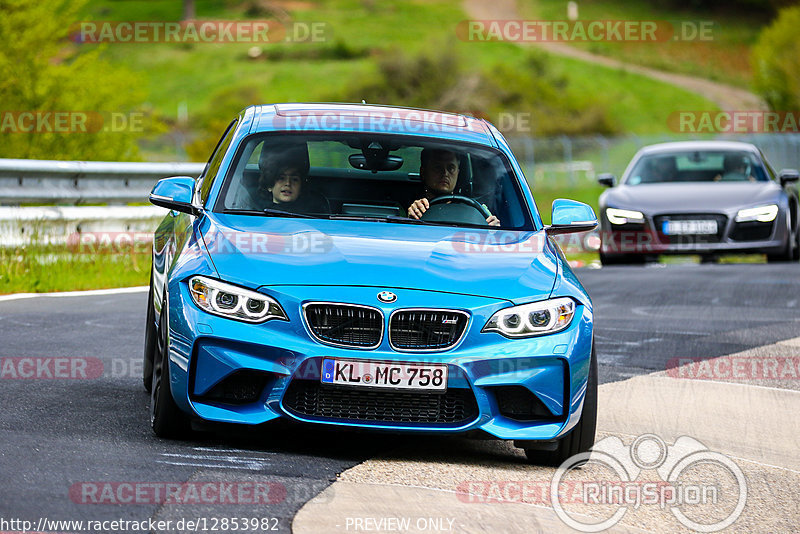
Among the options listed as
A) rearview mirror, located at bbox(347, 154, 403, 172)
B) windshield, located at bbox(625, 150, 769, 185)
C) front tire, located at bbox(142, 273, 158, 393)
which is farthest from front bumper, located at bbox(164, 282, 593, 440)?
windshield, located at bbox(625, 150, 769, 185)

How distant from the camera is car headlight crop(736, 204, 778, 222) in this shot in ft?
56.3

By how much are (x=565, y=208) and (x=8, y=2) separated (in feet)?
45.4

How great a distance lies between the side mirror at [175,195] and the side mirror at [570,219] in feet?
5.86

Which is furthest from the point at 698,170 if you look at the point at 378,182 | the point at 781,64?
the point at 781,64

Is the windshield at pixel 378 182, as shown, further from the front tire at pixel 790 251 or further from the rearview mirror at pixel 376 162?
the front tire at pixel 790 251

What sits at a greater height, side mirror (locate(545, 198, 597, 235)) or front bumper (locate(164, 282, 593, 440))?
side mirror (locate(545, 198, 597, 235))

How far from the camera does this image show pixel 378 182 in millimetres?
8031

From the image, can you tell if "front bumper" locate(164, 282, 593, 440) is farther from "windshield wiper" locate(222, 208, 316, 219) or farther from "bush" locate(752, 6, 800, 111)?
"bush" locate(752, 6, 800, 111)

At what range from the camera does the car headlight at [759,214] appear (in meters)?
17.2

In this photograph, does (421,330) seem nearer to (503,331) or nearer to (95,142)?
(503,331)

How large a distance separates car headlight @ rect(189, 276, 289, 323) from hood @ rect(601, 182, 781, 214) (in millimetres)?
11817

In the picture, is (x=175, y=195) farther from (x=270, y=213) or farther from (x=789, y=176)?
(x=789, y=176)

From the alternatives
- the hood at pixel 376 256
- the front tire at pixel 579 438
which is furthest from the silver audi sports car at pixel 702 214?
the front tire at pixel 579 438

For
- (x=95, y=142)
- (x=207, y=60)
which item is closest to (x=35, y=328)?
(x=95, y=142)
